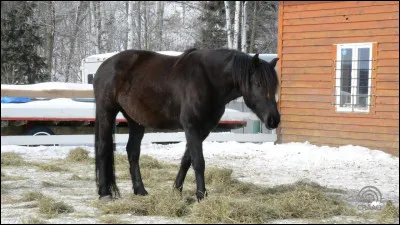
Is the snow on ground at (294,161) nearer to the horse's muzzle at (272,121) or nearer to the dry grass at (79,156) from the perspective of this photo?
the dry grass at (79,156)

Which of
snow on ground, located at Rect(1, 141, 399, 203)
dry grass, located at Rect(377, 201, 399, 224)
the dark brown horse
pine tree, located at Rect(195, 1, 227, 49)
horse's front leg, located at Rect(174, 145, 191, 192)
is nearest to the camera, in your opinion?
dry grass, located at Rect(377, 201, 399, 224)

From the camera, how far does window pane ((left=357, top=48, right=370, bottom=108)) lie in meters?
10.7

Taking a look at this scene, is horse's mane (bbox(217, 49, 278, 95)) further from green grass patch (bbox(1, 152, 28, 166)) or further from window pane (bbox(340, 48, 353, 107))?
window pane (bbox(340, 48, 353, 107))

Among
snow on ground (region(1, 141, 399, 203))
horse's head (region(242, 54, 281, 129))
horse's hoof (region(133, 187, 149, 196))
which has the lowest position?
snow on ground (region(1, 141, 399, 203))

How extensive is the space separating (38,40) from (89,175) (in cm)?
384

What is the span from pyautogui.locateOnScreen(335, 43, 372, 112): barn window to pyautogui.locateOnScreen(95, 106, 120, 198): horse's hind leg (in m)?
6.31

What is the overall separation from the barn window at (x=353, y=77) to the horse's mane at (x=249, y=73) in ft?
20.3

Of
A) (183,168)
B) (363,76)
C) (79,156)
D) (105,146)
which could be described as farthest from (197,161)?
(363,76)

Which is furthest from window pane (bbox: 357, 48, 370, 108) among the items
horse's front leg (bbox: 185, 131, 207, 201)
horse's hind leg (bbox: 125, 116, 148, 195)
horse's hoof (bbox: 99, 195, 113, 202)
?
horse's hoof (bbox: 99, 195, 113, 202)

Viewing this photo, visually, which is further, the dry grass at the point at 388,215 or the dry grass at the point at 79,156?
the dry grass at the point at 79,156

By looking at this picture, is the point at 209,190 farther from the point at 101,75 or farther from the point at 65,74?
the point at 65,74

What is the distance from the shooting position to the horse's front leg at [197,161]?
496 centimetres

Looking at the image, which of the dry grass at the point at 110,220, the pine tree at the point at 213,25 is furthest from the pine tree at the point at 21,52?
the pine tree at the point at 213,25

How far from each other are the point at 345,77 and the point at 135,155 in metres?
6.31
